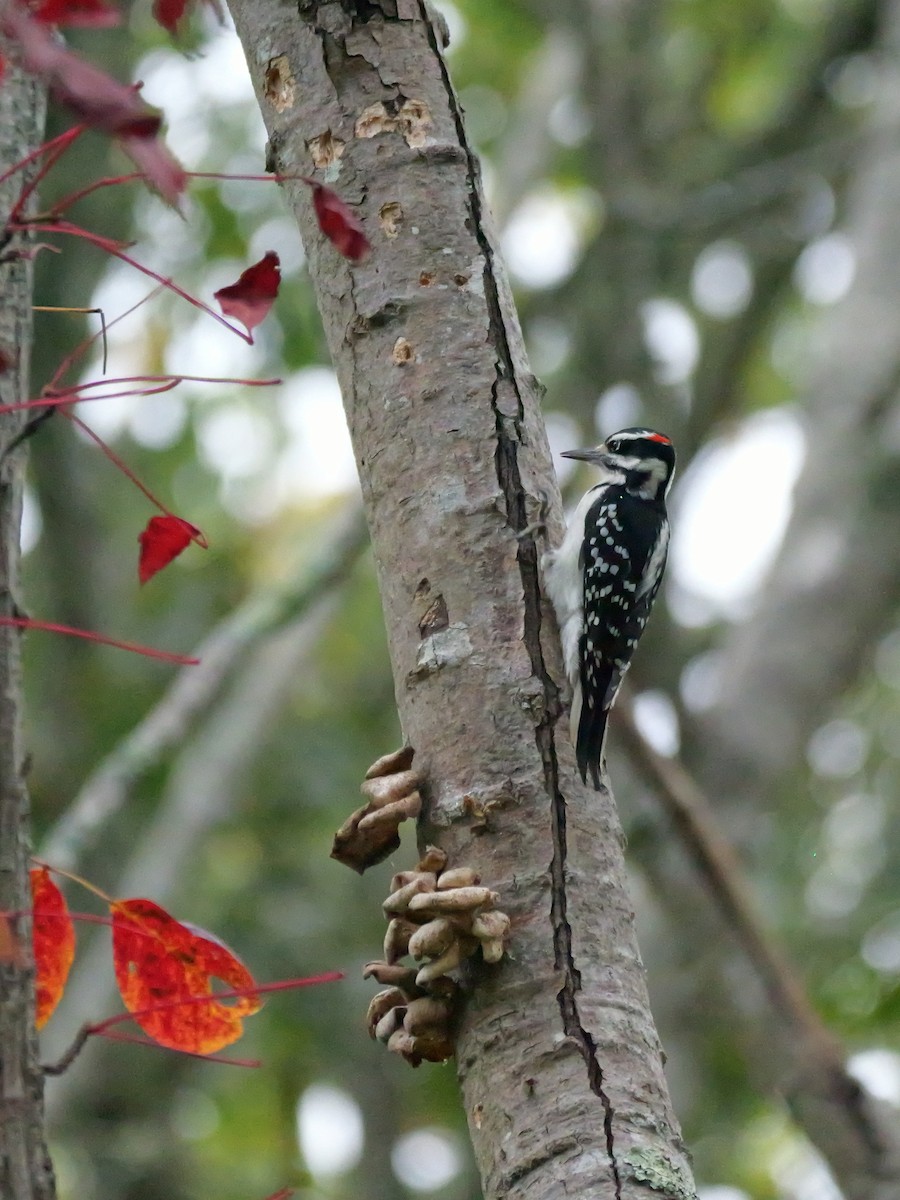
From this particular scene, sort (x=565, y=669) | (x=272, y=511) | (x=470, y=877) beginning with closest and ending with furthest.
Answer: (x=470, y=877) < (x=565, y=669) < (x=272, y=511)

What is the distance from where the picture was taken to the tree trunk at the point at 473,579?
2.10 meters

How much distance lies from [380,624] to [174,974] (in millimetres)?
8091

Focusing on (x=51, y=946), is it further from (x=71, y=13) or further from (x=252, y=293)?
(x=71, y=13)

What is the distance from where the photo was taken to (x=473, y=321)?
8.71ft

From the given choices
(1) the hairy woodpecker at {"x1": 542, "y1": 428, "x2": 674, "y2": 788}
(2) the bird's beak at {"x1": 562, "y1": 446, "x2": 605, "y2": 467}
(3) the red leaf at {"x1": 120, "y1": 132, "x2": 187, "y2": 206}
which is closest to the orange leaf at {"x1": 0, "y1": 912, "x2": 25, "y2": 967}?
(3) the red leaf at {"x1": 120, "y1": 132, "x2": 187, "y2": 206}

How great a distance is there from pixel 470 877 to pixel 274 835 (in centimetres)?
687

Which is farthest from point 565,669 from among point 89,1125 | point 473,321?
point 89,1125

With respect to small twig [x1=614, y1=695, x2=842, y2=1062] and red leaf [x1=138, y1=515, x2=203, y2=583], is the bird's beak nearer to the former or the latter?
small twig [x1=614, y1=695, x2=842, y2=1062]

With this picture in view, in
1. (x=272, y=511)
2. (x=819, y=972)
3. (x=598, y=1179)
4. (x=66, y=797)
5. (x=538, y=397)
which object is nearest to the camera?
(x=598, y=1179)

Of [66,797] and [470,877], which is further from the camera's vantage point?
[66,797]

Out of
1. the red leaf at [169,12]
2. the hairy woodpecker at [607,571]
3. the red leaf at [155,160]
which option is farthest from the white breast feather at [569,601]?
the red leaf at [155,160]

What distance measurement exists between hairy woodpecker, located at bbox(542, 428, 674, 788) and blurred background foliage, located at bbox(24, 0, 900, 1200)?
1325 mm

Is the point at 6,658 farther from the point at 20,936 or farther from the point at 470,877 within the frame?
the point at 470,877

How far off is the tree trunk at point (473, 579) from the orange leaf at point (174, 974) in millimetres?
371
